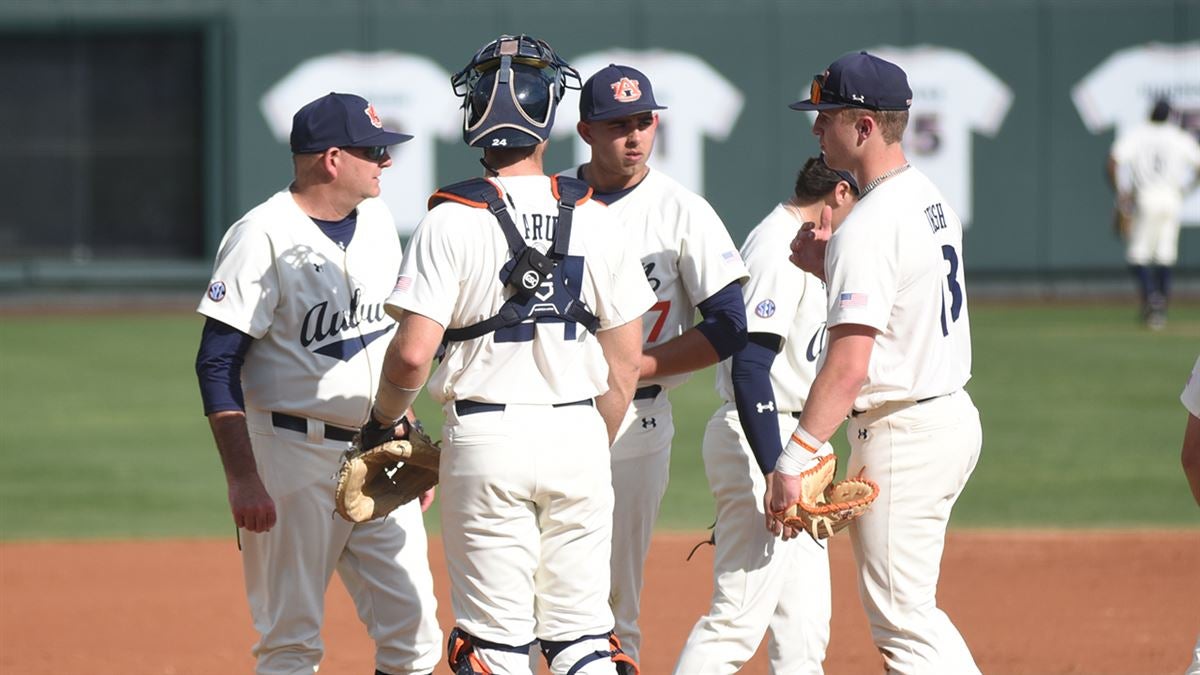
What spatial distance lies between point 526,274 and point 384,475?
87 cm

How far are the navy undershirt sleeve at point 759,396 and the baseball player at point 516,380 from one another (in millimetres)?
691

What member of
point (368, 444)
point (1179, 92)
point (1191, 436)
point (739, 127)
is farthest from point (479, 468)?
point (1179, 92)

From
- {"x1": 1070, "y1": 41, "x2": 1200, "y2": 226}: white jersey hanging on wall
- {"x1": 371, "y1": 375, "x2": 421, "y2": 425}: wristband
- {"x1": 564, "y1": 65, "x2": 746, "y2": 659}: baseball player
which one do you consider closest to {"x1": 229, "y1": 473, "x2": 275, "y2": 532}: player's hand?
{"x1": 371, "y1": 375, "x2": 421, "y2": 425}: wristband

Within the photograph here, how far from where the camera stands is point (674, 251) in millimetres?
4887

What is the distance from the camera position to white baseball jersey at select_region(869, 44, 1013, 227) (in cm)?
1978

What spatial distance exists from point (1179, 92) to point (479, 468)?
17.9m

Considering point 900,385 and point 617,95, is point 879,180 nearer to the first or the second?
point 900,385

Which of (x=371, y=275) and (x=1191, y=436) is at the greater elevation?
(x=371, y=275)

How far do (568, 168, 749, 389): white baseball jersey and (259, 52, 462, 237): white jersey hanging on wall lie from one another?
14995mm

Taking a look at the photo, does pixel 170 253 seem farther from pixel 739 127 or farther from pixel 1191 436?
pixel 1191 436

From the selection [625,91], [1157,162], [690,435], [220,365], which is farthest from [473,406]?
[1157,162]

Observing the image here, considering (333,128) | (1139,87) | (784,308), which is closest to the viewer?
(333,128)

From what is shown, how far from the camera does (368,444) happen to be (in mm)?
4211

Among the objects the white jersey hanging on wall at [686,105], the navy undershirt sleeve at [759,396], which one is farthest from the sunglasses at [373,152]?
the white jersey hanging on wall at [686,105]
